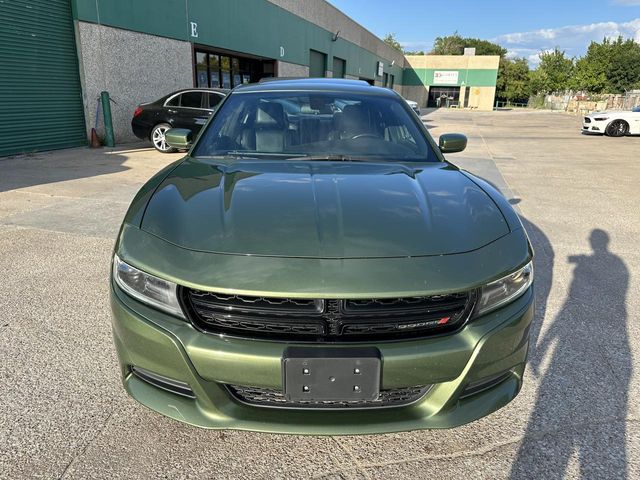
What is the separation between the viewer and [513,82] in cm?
8094

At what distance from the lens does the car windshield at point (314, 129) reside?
2.91m

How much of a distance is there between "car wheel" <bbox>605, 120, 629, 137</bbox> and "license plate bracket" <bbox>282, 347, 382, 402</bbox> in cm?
2165

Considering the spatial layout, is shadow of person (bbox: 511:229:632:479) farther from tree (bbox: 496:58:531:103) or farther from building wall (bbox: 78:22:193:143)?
tree (bbox: 496:58:531:103)

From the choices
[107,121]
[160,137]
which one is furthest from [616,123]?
[107,121]

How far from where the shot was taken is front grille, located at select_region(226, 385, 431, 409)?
5.48 ft

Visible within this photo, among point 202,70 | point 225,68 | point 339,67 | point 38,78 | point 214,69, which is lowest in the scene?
point 38,78

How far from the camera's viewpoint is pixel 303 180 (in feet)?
7.57

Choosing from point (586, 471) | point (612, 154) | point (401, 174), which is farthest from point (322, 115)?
point (612, 154)

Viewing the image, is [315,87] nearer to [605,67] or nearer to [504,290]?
[504,290]

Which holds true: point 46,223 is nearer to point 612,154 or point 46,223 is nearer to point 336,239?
point 336,239

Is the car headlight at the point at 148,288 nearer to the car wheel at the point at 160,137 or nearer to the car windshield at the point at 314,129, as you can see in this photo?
the car windshield at the point at 314,129

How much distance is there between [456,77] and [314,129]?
67.2 m

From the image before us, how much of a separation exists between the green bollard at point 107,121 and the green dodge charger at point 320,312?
1116cm

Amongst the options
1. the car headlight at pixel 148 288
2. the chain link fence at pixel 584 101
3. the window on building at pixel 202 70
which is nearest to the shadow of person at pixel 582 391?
the car headlight at pixel 148 288
